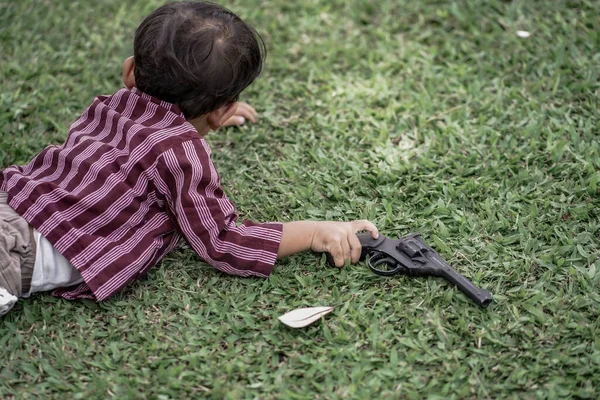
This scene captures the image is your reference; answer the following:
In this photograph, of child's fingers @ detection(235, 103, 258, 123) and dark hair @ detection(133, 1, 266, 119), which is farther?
child's fingers @ detection(235, 103, 258, 123)

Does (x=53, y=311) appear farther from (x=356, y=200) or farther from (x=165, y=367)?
(x=356, y=200)

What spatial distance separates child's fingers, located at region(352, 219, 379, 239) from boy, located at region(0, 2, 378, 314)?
0.07 m

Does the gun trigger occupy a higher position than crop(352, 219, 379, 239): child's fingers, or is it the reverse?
crop(352, 219, 379, 239): child's fingers

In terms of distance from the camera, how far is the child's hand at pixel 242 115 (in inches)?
150

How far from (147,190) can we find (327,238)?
2.42 ft

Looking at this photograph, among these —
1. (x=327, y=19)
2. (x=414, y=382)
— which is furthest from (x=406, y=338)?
(x=327, y=19)

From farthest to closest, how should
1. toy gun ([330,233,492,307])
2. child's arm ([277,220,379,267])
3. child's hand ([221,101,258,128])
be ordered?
child's hand ([221,101,258,128]) < child's arm ([277,220,379,267]) < toy gun ([330,233,492,307])

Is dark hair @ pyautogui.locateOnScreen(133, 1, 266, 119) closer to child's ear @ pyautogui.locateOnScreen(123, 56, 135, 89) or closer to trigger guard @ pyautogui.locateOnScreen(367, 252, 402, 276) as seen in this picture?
child's ear @ pyautogui.locateOnScreen(123, 56, 135, 89)

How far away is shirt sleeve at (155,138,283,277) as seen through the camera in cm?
276

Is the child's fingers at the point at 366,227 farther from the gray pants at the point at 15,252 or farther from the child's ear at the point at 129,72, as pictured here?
the gray pants at the point at 15,252

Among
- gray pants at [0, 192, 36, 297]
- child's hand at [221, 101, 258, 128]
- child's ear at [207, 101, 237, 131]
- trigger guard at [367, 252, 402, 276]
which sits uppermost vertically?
child's ear at [207, 101, 237, 131]

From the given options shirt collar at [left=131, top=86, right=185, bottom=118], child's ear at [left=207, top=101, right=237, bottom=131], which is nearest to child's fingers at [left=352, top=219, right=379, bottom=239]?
child's ear at [left=207, top=101, right=237, bottom=131]

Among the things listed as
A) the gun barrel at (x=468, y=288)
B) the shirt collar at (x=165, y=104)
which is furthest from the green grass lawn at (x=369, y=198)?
the shirt collar at (x=165, y=104)

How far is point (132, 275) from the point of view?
2832 millimetres
